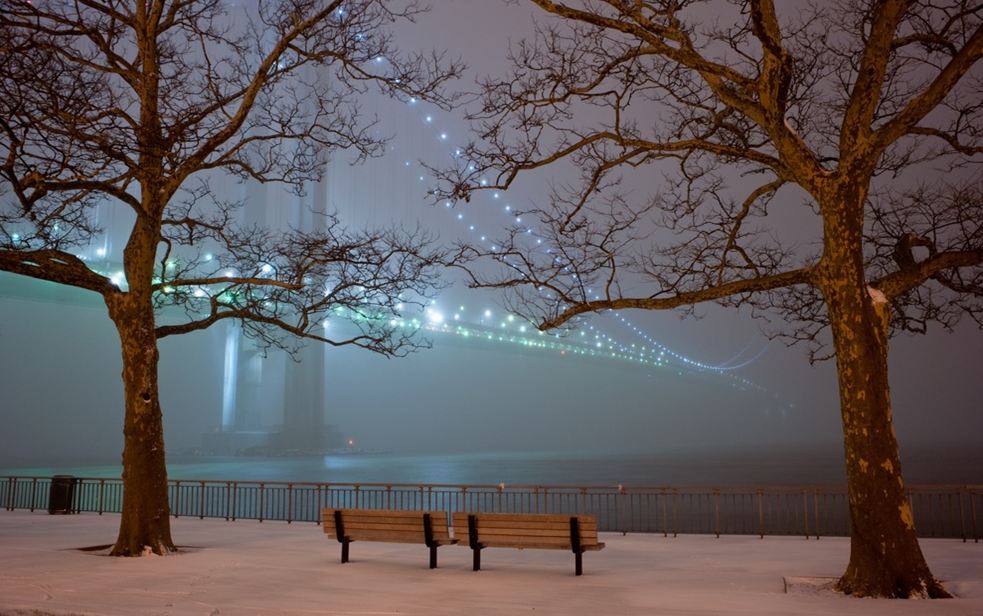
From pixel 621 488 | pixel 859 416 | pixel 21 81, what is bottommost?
pixel 621 488

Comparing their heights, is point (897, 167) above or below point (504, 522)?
above

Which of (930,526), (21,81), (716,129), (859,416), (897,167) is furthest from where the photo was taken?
(930,526)

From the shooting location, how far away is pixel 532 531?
852cm

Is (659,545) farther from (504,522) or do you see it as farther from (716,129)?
(716,129)

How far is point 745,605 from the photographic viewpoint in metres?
6.73

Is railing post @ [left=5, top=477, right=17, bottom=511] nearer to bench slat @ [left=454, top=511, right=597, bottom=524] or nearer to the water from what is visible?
bench slat @ [left=454, top=511, right=597, bottom=524]

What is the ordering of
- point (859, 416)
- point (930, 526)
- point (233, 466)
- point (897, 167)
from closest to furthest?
1. point (859, 416)
2. point (897, 167)
3. point (930, 526)
4. point (233, 466)

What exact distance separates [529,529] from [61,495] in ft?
38.2

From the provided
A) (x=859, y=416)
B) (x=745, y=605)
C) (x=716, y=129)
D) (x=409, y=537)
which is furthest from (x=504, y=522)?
(x=716, y=129)

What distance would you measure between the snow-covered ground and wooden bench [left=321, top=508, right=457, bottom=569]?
11.1 inches

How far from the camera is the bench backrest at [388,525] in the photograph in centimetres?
907

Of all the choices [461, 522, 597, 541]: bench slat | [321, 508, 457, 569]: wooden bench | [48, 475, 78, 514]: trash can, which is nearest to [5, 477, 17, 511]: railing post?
[48, 475, 78, 514]: trash can

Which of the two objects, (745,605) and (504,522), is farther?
(504,522)

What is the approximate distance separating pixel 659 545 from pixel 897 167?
18.4 ft
